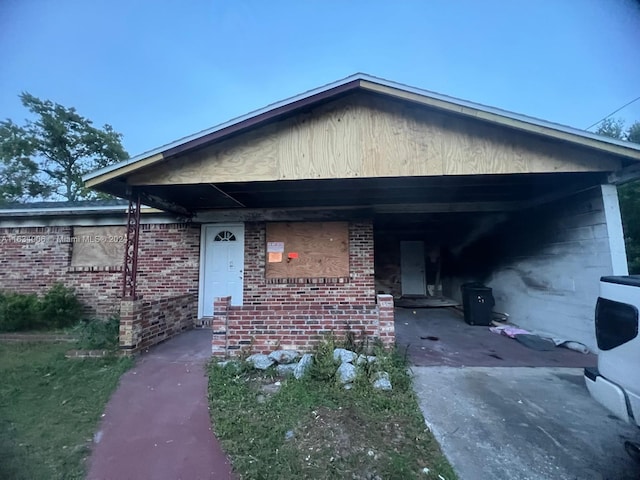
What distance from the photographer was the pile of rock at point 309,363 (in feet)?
10.4

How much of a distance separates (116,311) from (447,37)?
12.7 m

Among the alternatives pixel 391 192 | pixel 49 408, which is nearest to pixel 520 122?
pixel 391 192

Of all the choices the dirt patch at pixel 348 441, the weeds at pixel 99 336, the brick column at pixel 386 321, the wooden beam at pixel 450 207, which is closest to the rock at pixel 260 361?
the dirt patch at pixel 348 441

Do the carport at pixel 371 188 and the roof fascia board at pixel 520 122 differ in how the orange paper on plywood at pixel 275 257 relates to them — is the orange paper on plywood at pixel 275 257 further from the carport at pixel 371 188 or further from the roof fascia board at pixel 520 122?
the roof fascia board at pixel 520 122

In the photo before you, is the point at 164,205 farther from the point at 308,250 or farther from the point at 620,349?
the point at 620,349

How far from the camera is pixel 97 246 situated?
22.2ft

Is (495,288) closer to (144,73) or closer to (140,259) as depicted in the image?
(140,259)

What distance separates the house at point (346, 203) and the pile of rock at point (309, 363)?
0.21 metres

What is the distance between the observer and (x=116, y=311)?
6.50 meters

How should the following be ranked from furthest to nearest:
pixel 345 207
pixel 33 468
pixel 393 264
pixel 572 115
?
pixel 572 115
pixel 393 264
pixel 345 207
pixel 33 468

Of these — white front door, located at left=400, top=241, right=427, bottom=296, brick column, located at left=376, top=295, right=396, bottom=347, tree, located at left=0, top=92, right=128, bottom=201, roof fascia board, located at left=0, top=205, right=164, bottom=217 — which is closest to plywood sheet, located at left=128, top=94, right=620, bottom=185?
brick column, located at left=376, top=295, right=396, bottom=347

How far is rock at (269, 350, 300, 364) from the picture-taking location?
3.79m

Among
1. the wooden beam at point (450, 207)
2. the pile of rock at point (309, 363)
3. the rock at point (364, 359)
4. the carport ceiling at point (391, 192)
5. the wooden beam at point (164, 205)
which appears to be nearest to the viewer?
the pile of rock at point (309, 363)

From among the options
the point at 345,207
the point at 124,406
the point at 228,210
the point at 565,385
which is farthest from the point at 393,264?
the point at 124,406
